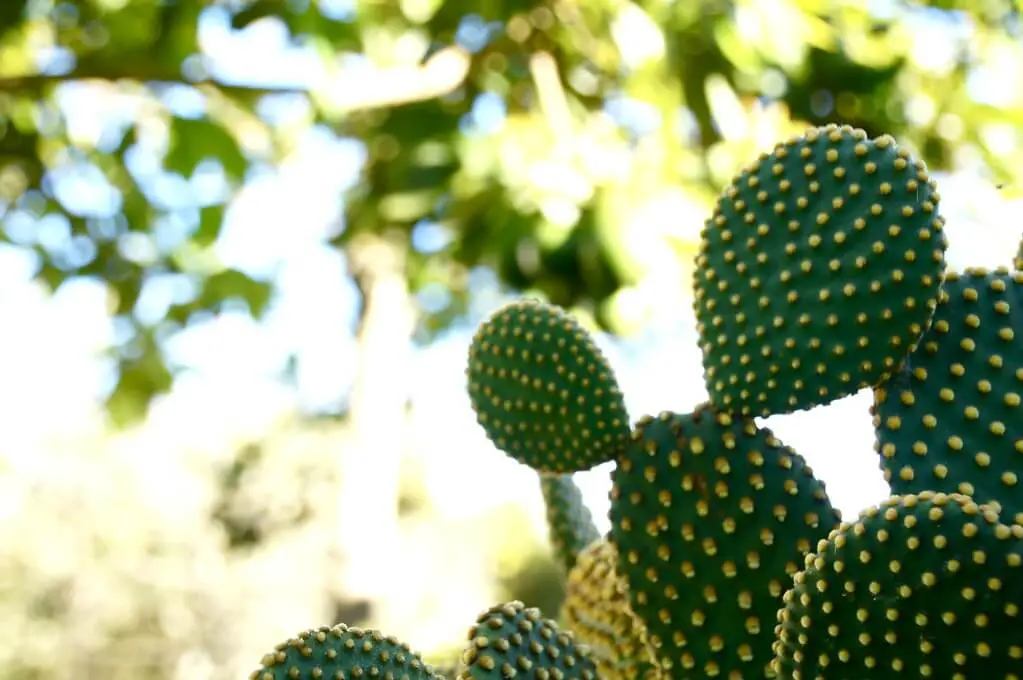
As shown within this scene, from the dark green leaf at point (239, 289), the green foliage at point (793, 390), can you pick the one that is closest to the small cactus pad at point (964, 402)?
the green foliage at point (793, 390)

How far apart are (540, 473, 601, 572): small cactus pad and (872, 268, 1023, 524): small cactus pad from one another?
0.44 m

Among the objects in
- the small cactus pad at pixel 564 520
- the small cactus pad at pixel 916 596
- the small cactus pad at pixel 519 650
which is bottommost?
the small cactus pad at pixel 916 596

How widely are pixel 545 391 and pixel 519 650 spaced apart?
0.79 ft

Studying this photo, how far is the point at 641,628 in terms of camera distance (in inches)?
25.0

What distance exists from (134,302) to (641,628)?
308cm

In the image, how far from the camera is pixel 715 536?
0.61 m

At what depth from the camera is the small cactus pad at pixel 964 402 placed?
54 cm

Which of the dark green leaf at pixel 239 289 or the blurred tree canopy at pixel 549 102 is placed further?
the dark green leaf at pixel 239 289

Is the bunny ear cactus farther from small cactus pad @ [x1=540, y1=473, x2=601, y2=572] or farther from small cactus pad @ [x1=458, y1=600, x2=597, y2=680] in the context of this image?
small cactus pad @ [x1=540, y1=473, x2=601, y2=572]

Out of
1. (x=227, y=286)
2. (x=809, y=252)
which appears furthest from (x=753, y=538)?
(x=227, y=286)

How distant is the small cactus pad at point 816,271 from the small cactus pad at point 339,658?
258 millimetres

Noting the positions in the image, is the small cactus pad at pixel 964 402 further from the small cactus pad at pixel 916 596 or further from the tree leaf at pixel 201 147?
the tree leaf at pixel 201 147

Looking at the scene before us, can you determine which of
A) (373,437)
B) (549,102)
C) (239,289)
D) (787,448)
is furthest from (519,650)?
(373,437)

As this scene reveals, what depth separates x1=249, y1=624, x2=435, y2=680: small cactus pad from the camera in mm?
510
